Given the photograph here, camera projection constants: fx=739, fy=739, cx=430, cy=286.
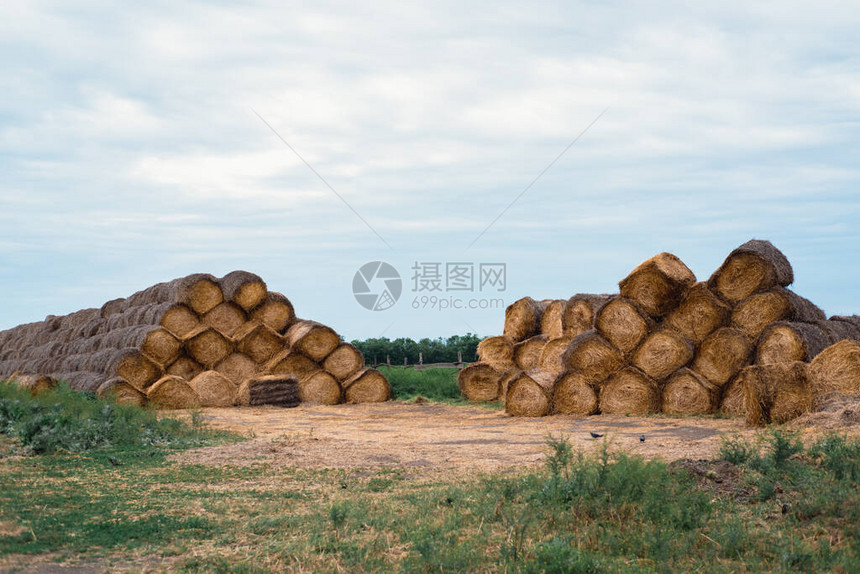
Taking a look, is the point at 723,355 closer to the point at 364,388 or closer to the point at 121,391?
the point at 364,388

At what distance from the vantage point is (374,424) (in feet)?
47.2

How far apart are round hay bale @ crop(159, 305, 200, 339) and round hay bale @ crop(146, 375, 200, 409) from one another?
170cm

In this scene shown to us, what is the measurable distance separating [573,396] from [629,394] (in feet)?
3.48

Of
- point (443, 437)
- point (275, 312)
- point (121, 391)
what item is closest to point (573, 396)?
point (443, 437)

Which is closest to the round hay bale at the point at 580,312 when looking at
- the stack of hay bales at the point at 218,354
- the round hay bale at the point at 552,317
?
the round hay bale at the point at 552,317

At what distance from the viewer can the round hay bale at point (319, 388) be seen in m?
19.6

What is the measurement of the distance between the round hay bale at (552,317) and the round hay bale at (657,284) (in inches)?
139

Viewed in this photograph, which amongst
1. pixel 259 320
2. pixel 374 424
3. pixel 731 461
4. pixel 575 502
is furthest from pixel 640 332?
pixel 259 320

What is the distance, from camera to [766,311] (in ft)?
43.2

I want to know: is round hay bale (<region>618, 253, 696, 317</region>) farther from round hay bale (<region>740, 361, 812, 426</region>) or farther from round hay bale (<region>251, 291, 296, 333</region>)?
round hay bale (<region>251, 291, 296, 333</region>)

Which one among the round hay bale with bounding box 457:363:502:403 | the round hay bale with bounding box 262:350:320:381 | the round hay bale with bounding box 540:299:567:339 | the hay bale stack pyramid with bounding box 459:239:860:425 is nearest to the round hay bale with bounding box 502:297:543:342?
the round hay bale with bounding box 540:299:567:339

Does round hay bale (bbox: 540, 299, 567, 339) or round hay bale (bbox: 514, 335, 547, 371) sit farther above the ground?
round hay bale (bbox: 540, 299, 567, 339)

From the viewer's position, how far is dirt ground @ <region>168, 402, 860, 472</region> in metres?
8.78

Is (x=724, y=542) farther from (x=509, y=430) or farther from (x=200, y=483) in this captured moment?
(x=509, y=430)
